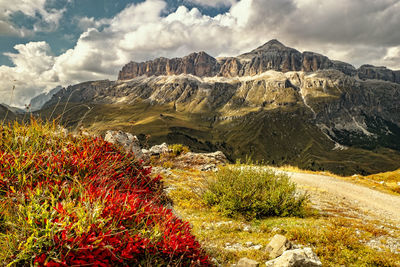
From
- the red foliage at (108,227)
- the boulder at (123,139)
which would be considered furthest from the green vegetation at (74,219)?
the boulder at (123,139)

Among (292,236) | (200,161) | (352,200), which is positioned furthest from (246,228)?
(200,161)

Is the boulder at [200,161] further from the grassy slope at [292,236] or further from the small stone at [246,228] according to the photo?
the small stone at [246,228]

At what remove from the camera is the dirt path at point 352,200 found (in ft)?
43.1

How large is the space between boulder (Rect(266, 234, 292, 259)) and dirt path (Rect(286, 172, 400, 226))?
669cm

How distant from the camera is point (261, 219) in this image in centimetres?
951

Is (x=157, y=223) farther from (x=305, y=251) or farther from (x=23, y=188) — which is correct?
(x=305, y=251)

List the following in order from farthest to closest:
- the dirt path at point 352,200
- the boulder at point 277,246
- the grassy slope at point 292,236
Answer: the dirt path at point 352,200 < the grassy slope at point 292,236 < the boulder at point 277,246

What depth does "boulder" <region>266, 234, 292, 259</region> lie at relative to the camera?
613 cm

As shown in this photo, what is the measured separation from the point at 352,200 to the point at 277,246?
1323cm

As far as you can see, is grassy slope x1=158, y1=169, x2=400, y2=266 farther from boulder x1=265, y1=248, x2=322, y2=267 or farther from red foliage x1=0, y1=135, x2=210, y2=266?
red foliage x1=0, y1=135, x2=210, y2=266

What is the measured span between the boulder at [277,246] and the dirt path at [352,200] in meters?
6.69

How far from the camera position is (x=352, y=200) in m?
16.1

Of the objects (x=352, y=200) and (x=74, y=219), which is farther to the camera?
(x=352, y=200)

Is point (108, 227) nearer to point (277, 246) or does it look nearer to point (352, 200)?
point (277, 246)
